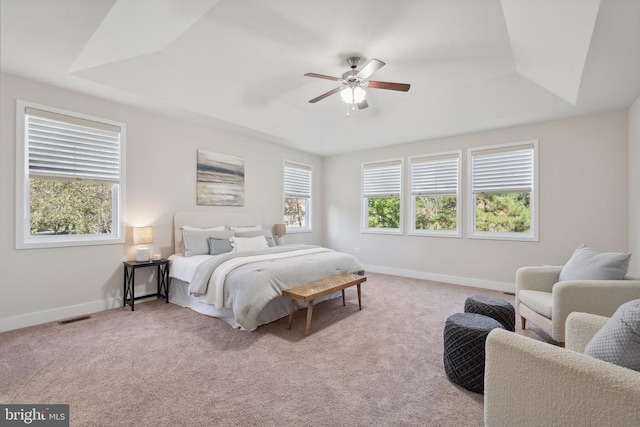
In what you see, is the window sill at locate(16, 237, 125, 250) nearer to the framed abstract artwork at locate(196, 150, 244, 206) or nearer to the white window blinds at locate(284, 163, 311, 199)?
the framed abstract artwork at locate(196, 150, 244, 206)

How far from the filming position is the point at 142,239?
3.86 meters

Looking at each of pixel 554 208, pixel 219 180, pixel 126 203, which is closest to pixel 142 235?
pixel 126 203

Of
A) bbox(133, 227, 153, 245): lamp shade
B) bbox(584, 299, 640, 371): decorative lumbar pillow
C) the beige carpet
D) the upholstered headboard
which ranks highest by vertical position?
the upholstered headboard

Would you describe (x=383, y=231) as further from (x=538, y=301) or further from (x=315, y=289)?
(x=538, y=301)

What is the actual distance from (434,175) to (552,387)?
4.64 metres

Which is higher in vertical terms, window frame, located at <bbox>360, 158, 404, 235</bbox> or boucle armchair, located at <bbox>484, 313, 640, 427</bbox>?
window frame, located at <bbox>360, 158, 404, 235</bbox>

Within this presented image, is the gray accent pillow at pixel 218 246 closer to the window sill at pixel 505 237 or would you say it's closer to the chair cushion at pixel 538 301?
the chair cushion at pixel 538 301

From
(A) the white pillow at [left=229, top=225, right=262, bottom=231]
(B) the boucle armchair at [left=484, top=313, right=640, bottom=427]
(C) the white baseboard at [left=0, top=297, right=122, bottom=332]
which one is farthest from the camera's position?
(A) the white pillow at [left=229, top=225, right=262, bottom=231]

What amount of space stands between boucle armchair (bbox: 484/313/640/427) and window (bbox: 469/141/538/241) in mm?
4001

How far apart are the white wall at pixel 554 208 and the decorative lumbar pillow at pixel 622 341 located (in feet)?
12.3

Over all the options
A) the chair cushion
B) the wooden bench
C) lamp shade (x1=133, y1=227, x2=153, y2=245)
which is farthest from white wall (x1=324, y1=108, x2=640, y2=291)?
lamp shade (x1=133, y1=227, x2=153, y2=245)

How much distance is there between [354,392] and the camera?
2.05 m

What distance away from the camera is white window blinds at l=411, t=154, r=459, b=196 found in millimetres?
5242

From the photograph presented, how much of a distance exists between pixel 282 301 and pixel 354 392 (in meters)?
1.59
